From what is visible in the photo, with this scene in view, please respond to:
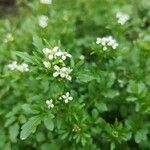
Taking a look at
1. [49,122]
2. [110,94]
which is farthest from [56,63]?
[110,94]

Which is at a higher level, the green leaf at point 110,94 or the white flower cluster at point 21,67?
the white flower cluster at point 21,67

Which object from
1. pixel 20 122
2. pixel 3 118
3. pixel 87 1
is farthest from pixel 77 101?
pixel 87 1

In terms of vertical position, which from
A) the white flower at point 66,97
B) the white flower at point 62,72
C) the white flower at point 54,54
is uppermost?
the white flower at point 54,54

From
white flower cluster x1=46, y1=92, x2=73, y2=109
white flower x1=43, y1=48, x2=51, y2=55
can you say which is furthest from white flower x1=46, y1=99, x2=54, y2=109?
white flower x1=43, y1=48, x2=51, y2=55

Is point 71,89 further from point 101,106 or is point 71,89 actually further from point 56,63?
point 56,63

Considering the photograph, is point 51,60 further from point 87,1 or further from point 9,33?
point 87,1

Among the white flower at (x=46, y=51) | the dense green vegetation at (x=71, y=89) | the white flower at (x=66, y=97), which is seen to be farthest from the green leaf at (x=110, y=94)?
the white flower at (x=46, y=51)

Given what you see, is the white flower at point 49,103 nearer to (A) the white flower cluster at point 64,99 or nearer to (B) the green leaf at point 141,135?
(A) the white flower cluster at point 64,99

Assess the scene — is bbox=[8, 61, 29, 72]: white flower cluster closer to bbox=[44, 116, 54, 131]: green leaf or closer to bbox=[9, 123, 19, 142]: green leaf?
bbox=[9, 123, 19, 142]: green leaf
